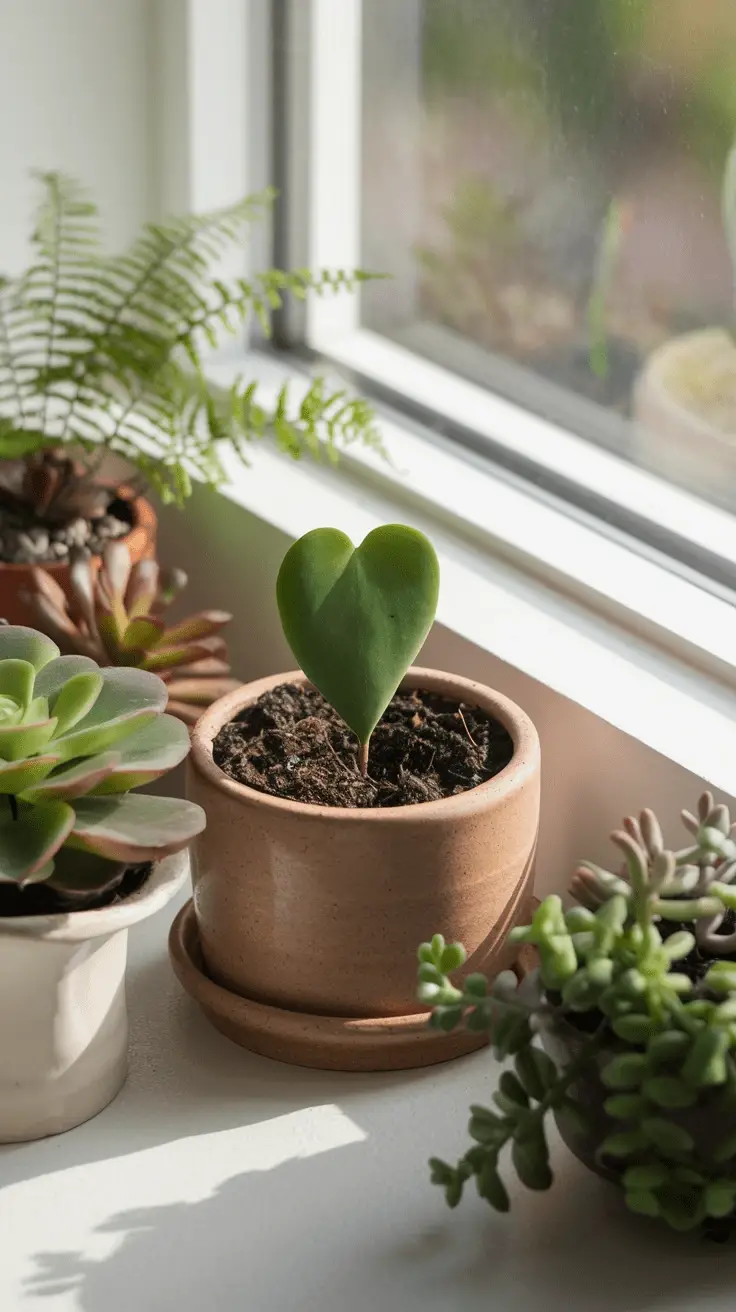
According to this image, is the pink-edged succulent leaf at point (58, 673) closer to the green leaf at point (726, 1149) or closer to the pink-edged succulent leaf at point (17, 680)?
the pink-edged succulent leaf at point (17, 680)

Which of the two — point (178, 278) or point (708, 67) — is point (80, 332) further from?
point (708, 67)

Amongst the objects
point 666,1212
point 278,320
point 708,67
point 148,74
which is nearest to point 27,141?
point 148,74

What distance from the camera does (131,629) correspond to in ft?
2.87

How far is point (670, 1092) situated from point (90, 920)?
249 millimetres

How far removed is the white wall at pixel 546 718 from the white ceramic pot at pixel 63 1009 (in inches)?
9.4

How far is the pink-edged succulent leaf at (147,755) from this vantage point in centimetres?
65

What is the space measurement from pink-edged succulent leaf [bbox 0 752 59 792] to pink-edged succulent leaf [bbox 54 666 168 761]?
0.05 feet

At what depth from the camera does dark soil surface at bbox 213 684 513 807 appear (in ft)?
2.43

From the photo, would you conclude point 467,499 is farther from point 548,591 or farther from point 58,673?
point 58,673

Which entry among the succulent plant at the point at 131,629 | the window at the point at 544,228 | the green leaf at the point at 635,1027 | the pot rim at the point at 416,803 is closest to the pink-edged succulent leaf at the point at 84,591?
the succulent plant at the point at 131,629

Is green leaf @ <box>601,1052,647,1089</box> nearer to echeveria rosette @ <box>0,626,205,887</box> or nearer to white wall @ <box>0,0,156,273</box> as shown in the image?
echeveria rosette @ <box>0,626,205,887</box>

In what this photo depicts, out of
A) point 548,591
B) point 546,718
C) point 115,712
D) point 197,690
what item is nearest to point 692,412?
point 548,591

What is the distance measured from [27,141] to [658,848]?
80 centimetres

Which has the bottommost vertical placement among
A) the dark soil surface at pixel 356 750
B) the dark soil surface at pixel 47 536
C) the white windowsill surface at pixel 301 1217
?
the white windowsill surface at pixel 301 1217
